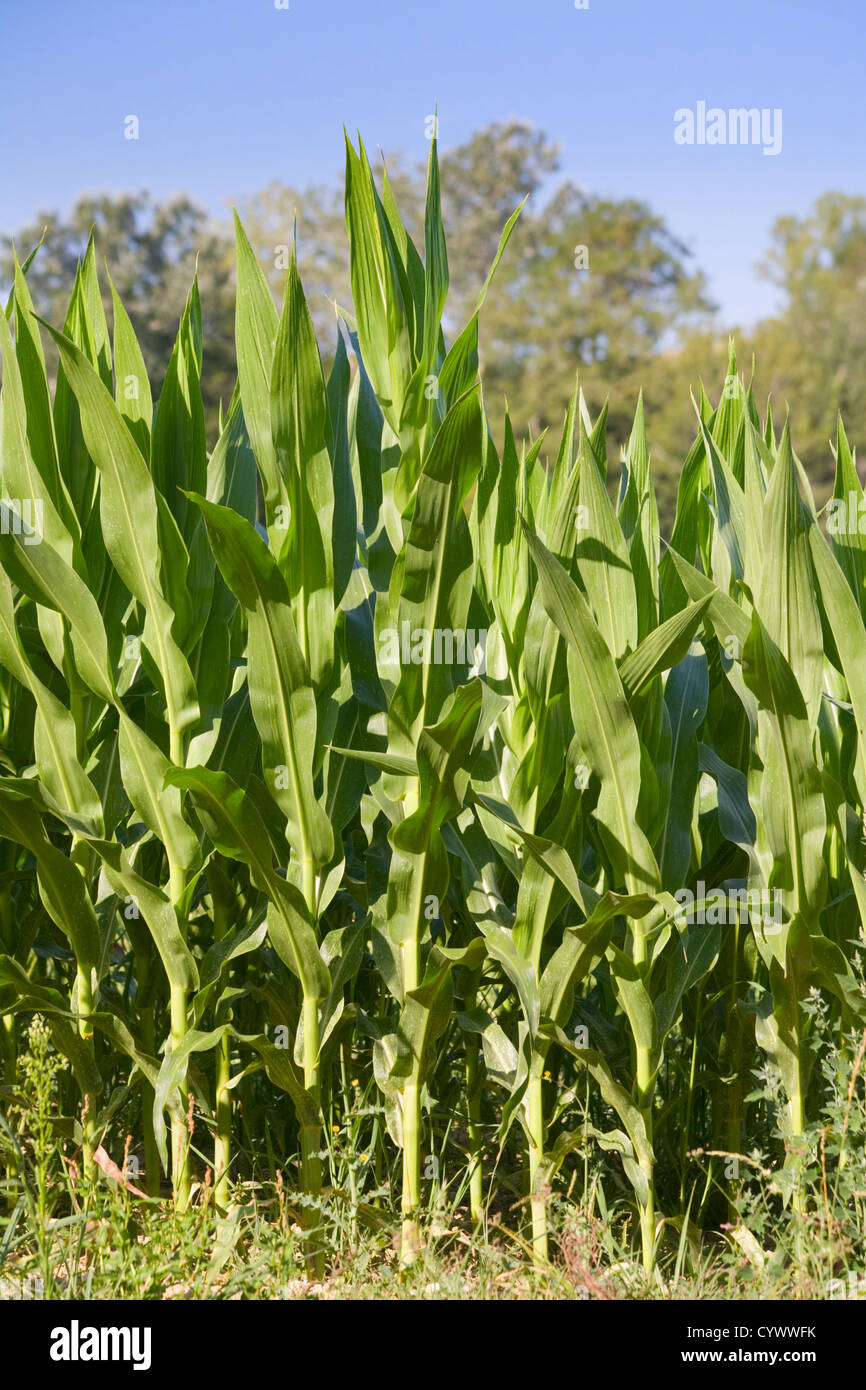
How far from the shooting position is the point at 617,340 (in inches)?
1064

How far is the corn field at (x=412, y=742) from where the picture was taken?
6.00 ft

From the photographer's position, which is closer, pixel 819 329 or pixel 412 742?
pixel 412 742

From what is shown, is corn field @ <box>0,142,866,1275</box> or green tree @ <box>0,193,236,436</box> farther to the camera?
green tree @ <box>0,193,236,436</box>

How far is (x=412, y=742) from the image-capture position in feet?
6.29

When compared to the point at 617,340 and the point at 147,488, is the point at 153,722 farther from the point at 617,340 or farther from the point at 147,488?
the point at 617,340

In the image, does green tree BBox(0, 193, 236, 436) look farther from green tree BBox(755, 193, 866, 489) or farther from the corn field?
the corn field

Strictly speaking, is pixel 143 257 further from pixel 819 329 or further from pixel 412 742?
pixel 412 742

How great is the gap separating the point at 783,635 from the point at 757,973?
70cm

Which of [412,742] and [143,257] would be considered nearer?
[412,742]

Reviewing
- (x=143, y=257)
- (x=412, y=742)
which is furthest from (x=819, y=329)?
(x=412, y=742)

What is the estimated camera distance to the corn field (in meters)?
1.83

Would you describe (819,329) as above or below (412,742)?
above

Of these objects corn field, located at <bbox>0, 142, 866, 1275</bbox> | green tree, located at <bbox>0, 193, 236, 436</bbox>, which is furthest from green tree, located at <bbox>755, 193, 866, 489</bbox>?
corn field, located at <bbox>0, 142, 866, 1275</bbox>

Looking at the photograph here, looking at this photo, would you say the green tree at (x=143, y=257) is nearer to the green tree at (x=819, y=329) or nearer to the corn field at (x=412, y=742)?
the green tree at (x=819, y=329)
